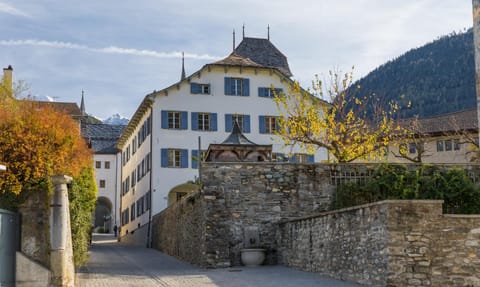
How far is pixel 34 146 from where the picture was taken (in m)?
15.7

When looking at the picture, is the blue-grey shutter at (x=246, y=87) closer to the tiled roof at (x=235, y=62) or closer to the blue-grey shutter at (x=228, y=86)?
the blue-grey shutter at (x=228, y=86)

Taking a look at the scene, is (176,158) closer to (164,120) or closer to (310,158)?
(164,120)

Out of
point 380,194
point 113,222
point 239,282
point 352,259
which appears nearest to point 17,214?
point 239,282

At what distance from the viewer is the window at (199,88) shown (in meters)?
43.7

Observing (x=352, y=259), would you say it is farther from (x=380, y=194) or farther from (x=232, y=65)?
(x=232, y=65)

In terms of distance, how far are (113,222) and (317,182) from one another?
54.8 m

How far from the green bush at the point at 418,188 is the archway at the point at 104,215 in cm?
5741

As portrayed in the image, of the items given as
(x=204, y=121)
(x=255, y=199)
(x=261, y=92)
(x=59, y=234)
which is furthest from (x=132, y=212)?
(x=59, y=234)

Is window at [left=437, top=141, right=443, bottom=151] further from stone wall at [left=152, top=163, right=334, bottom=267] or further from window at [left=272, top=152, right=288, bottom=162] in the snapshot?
stone wall at [left=152, top=163, right=334, bottom=267]

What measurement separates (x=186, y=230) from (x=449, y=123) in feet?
111

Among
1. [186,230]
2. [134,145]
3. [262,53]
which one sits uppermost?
[262,53]

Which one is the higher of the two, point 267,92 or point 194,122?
point 267,92

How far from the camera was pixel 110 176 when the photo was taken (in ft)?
254

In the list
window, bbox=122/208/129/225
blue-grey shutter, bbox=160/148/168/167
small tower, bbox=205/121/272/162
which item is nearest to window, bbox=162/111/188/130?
blue-grey shutter, bbox=160/148/168/167
